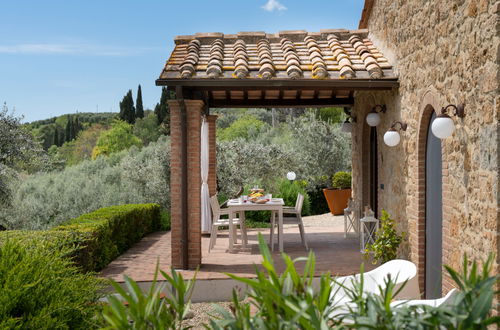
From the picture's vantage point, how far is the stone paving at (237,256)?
23.1 ft

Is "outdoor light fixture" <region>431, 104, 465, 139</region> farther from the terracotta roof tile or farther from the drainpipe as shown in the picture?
the drainpipe

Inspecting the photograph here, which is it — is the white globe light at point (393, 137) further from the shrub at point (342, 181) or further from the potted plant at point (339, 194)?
the shrub at point (342, 181)

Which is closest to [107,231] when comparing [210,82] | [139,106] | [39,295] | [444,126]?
[210,82]

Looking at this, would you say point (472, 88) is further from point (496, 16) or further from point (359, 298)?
point (359, 298)

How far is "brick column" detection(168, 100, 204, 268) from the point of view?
7.04m

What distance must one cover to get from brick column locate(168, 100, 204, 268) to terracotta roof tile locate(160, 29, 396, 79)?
0.61 metres

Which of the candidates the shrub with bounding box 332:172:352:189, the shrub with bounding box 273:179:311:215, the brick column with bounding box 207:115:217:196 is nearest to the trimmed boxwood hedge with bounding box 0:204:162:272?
the brick column with bounding box 207:115:217:196

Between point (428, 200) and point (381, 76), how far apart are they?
6.49ft

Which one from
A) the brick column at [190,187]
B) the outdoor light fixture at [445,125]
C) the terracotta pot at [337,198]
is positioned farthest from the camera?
the terracotta pot at [337,198]

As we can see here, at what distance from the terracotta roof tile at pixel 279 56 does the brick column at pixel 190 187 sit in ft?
2.01

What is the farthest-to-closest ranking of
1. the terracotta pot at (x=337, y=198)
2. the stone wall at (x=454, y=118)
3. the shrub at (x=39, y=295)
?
1. the terracotta pot at (x=337, y=198)
2. the stone wall at (x=454, y=118)
3. the shrub at (x=39, y=295)

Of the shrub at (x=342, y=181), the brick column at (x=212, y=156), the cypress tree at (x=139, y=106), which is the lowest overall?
the shrub at (x=342, y=181)

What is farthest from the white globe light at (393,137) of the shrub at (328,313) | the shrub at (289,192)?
the shrub at (289,192)

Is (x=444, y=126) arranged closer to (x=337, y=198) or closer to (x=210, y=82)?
(x=210, y=82)
